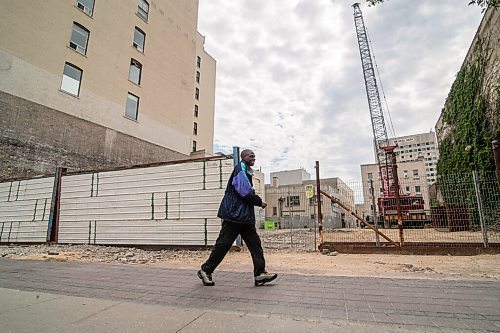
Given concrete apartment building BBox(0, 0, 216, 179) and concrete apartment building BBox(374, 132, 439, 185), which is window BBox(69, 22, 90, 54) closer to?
concrete apartment building BBox(0, 0, 216, 179)

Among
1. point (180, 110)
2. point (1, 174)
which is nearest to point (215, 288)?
point (1, 174)

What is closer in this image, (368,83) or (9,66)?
(9,66)

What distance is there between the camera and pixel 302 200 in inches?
535

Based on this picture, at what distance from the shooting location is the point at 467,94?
15.1 m

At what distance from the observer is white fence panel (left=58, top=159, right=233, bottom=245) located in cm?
806

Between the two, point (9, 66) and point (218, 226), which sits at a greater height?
point (9, 66)

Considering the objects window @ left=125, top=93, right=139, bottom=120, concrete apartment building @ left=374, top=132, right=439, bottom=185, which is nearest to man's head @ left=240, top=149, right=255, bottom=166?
window @ left=125, top=93, right=139, bottom=120

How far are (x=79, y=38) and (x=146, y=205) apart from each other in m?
14.6

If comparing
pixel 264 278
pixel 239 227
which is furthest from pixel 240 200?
pixel 264 278

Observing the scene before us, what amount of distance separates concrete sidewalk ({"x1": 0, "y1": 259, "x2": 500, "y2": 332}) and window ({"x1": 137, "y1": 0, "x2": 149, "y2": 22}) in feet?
76.6

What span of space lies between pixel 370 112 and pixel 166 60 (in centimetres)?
3518

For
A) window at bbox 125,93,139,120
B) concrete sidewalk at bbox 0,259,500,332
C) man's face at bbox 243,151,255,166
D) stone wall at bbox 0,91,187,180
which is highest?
window at bbox 125,93,139,120

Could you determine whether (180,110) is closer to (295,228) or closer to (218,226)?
(295,228)

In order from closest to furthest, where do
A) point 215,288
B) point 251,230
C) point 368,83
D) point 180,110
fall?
point 215,288 → point 251,230 → point 180,110 → point 368,83
